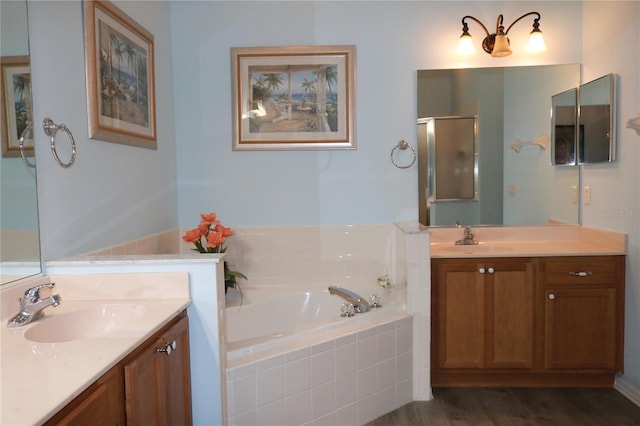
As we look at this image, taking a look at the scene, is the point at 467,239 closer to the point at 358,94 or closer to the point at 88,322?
the point at 358,94

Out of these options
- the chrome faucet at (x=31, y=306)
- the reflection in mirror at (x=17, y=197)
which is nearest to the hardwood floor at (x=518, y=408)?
the chrome faucet at (x=31, y=306)

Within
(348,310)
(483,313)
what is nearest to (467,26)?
(483,313)

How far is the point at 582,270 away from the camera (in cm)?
260

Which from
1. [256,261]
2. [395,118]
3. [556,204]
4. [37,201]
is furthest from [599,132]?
[37,201]

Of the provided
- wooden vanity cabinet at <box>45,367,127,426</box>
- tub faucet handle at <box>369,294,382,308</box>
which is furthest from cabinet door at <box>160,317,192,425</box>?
tub faucet handle at <box>369,294,382,308</box>

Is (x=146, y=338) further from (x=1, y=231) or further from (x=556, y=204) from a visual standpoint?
(x=556, y=204)

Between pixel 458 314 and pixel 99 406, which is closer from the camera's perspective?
pixel 99 406

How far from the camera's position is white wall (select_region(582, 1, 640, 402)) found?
2465 millimetres

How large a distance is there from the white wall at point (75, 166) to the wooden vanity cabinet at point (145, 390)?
65 cm

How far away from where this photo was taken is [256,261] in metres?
3.08

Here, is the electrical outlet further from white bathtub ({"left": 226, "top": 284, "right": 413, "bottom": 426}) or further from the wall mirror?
white bathtub ({"left": 226, "top": 284, "right": 413, "bottom": 426})

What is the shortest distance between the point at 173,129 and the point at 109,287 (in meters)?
1.58

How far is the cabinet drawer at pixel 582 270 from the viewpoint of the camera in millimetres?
2586

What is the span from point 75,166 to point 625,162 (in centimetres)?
284
